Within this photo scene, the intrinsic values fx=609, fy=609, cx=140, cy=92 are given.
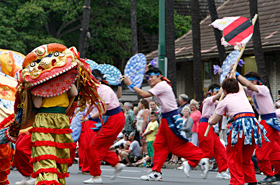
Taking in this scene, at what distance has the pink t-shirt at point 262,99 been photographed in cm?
1096

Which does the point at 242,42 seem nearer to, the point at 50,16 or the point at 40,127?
the point at 40,127

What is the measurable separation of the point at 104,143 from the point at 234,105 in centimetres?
271

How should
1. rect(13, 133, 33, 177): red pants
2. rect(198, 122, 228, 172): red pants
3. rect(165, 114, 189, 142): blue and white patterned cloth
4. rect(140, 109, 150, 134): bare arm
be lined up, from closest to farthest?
rect(13, 133, 33, 177): red pants
rect(165, 114, 189, 142): blue and white patterned cloth
rect(198, 122, 228, 172): red pants
rect(140, 109, 150, 134): bare arm

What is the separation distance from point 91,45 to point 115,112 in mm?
24147

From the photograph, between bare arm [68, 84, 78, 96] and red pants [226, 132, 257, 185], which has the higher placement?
bare arm [68, 84, 78, 96]

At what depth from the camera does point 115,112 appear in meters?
11.3

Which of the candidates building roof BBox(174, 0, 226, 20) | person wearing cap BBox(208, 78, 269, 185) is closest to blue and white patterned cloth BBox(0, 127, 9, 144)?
person wearing cap BBox(208, 78, 269, 185)

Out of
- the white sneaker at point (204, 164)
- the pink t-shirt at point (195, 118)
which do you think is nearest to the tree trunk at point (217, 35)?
the pink t-shirt at point (195, 118)

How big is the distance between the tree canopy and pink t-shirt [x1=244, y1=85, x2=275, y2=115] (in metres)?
22.2

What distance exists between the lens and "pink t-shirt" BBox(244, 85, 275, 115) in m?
11.0

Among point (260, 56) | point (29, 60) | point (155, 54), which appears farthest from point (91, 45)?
point (29, 60)

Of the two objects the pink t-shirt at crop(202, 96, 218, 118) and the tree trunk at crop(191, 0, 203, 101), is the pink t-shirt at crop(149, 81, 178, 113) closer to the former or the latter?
the pink t-shirt at crop(202, 96, 218, 118)

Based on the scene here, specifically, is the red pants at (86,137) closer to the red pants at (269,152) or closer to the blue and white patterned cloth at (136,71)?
the blue and white patterned cloth at (136,71)

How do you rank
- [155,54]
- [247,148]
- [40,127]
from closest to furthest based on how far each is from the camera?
[40,127] → [247,148] → [155,54]
